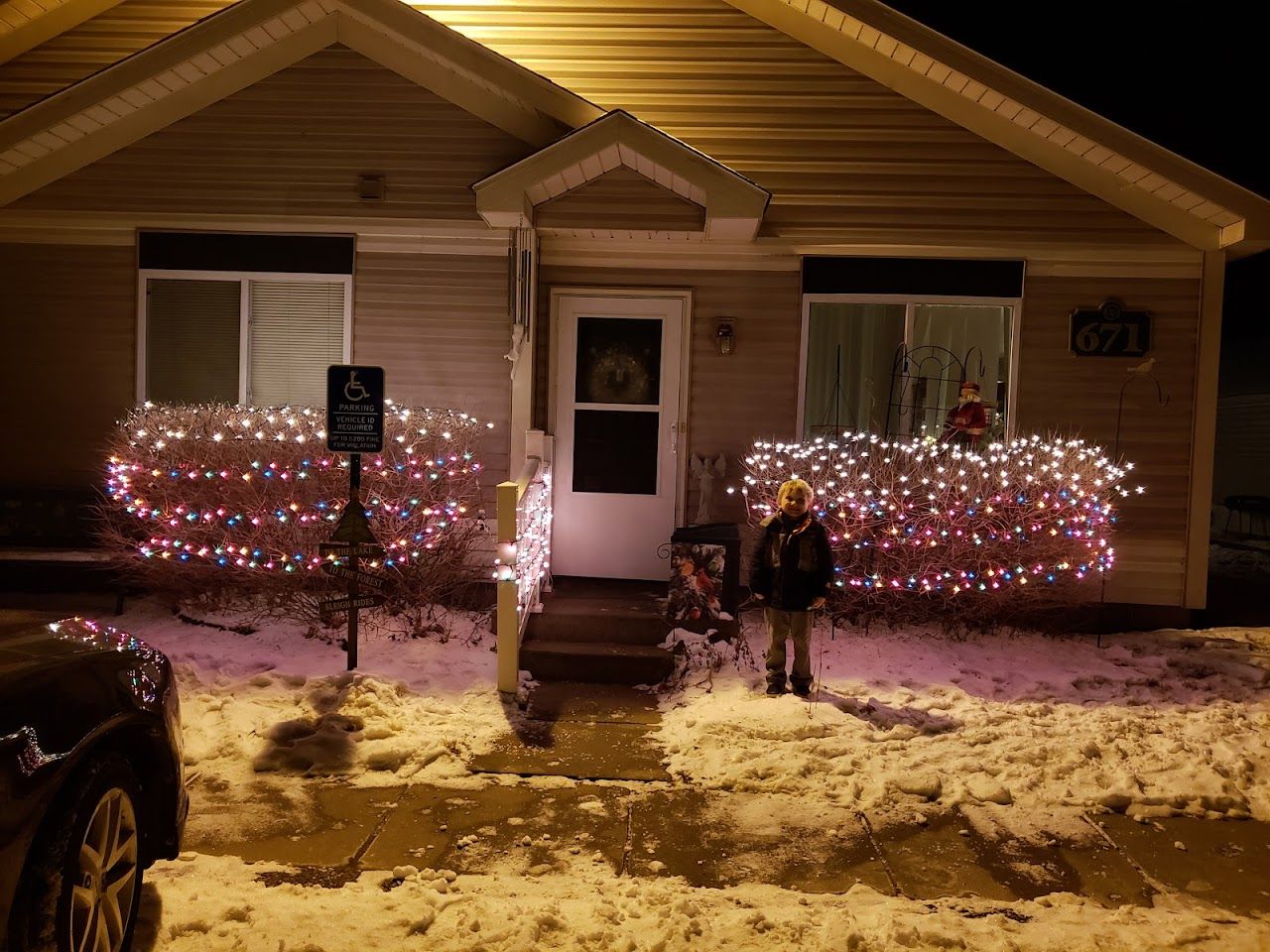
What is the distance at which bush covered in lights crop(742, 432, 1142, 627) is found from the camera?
23.8 ft

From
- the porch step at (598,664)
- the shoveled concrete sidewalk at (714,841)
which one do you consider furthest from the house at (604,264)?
the shoveled concrete sidewalk at (714,841)

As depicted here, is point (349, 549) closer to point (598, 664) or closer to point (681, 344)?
point (598, 664)

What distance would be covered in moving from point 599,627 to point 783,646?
1486mm

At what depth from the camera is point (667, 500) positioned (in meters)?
8.66

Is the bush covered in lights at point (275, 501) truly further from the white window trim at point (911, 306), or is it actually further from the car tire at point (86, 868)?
the car tire at point (86, 868)

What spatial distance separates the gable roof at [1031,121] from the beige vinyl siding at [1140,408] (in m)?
0.67

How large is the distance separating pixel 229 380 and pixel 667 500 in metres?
4.22

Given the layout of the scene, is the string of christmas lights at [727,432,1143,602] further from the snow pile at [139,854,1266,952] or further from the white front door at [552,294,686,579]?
the snow pile at [139,854,1266,952]

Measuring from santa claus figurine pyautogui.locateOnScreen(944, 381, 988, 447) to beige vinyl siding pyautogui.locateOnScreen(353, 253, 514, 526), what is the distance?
392 centimetres

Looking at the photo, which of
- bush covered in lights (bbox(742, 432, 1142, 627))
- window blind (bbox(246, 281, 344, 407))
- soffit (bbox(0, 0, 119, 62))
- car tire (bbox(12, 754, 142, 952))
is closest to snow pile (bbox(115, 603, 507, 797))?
car tire (bbox(12, 754, 142, 952))

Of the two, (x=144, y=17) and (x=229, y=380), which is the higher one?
(x=144, y=17)

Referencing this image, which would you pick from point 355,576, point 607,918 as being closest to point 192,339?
point 355,576

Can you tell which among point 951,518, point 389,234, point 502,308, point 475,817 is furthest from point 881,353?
point 475,817

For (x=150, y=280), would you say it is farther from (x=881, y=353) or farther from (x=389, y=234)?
(x=881, y=353)
